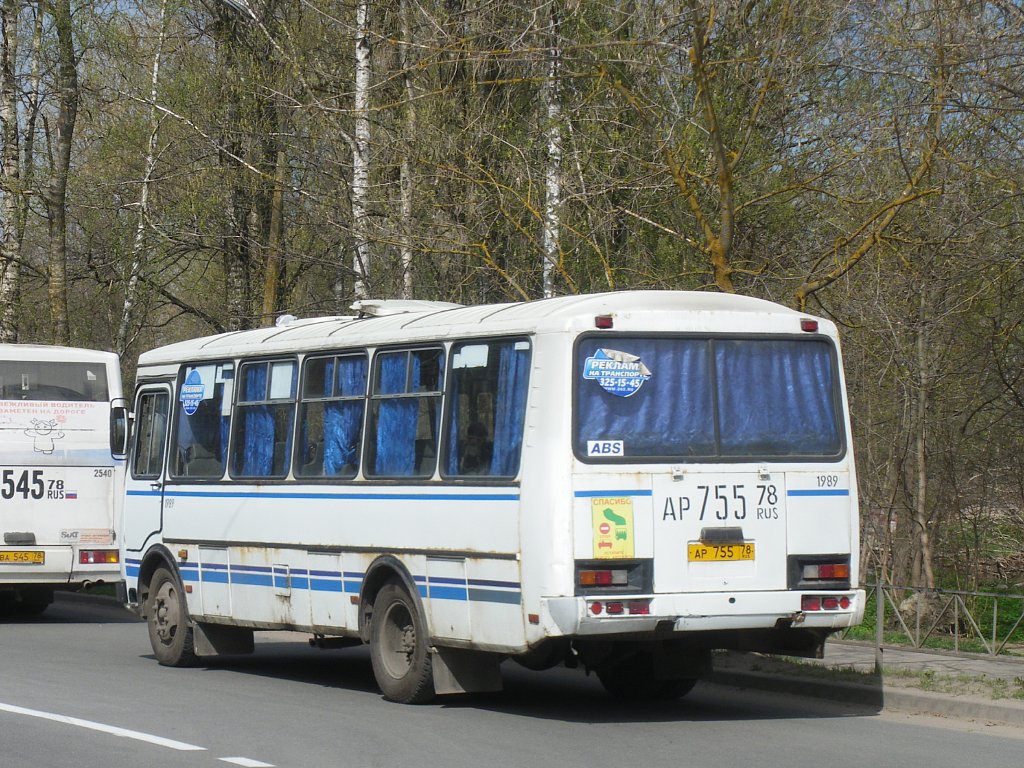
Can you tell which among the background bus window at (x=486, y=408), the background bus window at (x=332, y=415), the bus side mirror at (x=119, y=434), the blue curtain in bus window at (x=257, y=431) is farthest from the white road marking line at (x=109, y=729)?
the bus side mirror at (x=119, y=434)

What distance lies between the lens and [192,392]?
601 inches

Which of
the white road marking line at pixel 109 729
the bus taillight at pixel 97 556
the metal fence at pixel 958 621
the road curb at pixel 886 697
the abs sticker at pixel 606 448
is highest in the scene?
the abs sticker at pixel 606 448

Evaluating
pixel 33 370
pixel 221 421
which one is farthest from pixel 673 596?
pixel 33 370

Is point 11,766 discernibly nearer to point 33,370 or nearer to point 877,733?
point 877,733

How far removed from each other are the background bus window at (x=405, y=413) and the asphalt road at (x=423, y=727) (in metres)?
1.70

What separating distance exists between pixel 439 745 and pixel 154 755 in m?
1.63

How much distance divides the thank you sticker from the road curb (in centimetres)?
254

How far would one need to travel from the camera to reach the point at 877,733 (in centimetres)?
1068

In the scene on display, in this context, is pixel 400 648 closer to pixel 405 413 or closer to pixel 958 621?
pixel 405 413

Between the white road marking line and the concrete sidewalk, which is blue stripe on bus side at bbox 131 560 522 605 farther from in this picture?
the concrete sidewalk

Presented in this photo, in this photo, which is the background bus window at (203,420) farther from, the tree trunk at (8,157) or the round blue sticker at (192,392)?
the tree trunk at (8,157)

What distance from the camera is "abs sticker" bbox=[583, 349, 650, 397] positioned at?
10852mm

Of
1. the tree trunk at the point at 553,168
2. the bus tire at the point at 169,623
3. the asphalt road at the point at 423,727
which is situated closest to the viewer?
the asphalt road at the point at 423,727

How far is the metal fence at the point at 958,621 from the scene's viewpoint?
13578 millimetres
